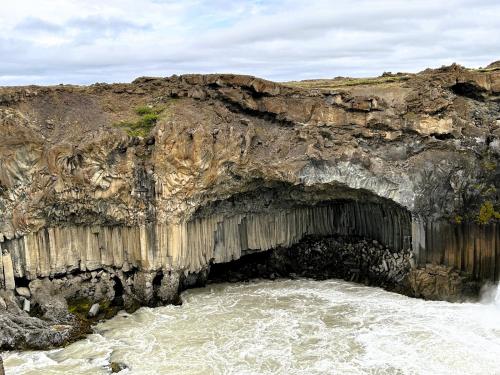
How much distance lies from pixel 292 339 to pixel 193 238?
7527mm

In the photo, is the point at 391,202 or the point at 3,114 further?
the point at 391,202

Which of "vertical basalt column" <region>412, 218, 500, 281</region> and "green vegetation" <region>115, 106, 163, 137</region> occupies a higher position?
"green vegetation" <region>115, 106, 163, 137</region>

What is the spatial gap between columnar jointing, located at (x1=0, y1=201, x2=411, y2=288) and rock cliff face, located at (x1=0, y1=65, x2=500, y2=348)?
0.21 ft

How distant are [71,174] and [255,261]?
1045 centimetres

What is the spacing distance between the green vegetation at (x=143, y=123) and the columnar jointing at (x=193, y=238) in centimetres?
423

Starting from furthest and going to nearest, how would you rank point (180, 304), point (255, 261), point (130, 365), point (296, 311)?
point (255, 261) < point (180, 304) < point (296, 311) < point (130, 365)

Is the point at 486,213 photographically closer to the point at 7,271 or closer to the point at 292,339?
the point at 292,339

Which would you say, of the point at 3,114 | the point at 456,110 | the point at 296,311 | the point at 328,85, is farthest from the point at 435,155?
the point at 3,114

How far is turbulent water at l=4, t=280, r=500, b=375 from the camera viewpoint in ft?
62.3

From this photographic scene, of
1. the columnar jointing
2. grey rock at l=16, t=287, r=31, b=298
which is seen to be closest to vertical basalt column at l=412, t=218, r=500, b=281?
the columnar jointing

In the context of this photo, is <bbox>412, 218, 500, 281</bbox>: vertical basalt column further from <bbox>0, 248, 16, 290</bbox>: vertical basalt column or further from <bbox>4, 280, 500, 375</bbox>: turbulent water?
<bbox>0, 248, 16, 290</bbox>: vertical basalt column

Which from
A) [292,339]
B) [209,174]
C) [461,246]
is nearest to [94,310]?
[209,174]

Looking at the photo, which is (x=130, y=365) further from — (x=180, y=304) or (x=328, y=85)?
(x=328, y=85)

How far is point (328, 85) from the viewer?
30.1 meters
